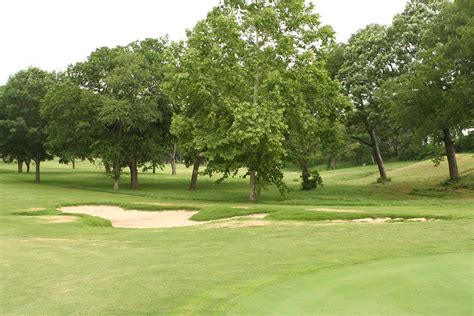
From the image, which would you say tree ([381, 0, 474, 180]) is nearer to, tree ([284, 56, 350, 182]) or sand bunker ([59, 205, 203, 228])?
tree ([284, 56, 350, 182])

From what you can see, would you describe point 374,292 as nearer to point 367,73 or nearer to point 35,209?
point 35,209

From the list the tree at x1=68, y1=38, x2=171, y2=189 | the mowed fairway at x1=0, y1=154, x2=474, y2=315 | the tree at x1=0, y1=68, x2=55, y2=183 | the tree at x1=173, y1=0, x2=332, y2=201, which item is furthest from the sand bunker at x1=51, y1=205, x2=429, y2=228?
the tree at x1=0, y1=68, x2=55, y2=183

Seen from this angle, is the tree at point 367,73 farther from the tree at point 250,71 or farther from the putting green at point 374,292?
the putting green at point 374,292

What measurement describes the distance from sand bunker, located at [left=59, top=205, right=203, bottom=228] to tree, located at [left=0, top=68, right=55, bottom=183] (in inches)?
1095

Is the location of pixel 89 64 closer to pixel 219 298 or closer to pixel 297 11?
pixel 297 11

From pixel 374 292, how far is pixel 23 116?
5758cm

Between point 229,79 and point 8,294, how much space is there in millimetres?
28234

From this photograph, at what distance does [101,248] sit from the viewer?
15.9 m

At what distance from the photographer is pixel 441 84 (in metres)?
40.3

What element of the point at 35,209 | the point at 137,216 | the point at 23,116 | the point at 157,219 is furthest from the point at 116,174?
the point at 157,219

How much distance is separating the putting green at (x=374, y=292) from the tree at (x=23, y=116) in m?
52.8

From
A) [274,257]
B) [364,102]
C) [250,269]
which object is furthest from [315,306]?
[364,102]

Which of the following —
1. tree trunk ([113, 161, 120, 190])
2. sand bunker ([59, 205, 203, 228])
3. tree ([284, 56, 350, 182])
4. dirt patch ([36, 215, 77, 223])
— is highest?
tree ([284, 56, 350, 182])

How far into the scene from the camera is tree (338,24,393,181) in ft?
148
